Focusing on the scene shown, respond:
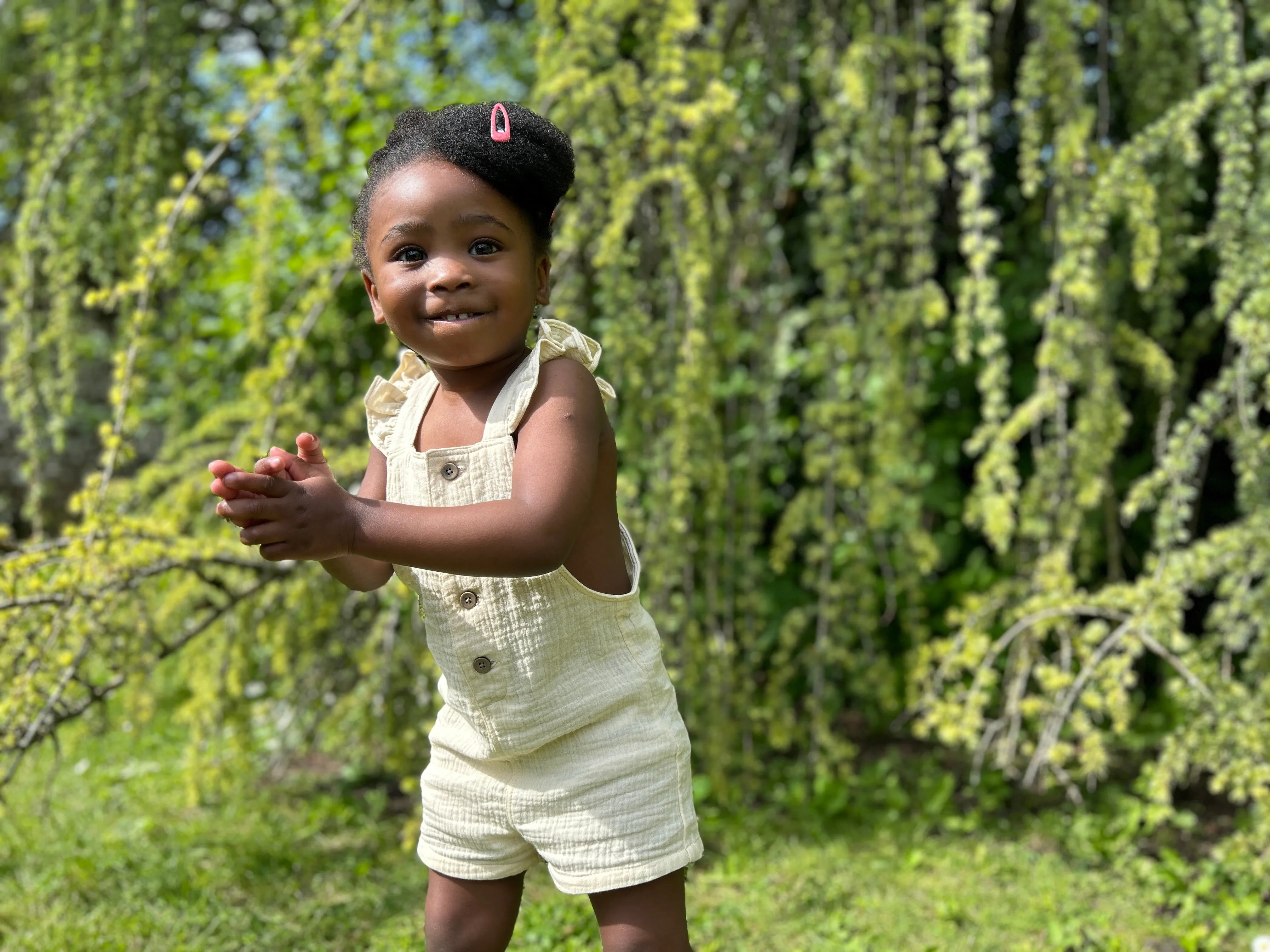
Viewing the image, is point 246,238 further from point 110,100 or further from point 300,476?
point 300,476

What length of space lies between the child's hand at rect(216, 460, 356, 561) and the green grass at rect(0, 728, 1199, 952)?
4.26ft

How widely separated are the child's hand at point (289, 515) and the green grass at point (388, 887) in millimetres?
1300

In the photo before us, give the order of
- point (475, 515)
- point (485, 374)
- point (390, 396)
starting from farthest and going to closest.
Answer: point (390, 396) < point (485, 374) < point (475, 515)

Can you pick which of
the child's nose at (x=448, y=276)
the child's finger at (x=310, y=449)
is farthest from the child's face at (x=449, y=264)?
the child's finger at (x=310, y=449)

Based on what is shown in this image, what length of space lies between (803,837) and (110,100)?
242 cm

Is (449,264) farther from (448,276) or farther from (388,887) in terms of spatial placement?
(388,887)

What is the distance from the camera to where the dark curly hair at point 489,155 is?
128 centimetres

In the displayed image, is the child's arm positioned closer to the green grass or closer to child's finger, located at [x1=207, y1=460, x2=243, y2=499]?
child's finger, located at [x1=207, y1=460, x2=243, y2=499]

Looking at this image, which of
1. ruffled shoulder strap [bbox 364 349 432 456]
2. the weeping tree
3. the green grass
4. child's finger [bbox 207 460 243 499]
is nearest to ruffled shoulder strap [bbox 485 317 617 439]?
ruffled shoulder strap [bbox 364 349 432 456]

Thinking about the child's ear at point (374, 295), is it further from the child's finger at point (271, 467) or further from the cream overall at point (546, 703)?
the child's finger at point (271, 467)

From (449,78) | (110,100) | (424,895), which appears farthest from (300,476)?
(449,78)

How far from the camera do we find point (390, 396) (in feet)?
5.02

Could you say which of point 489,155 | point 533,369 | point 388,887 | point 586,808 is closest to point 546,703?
point 586,808

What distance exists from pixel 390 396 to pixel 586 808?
23.5 inches
